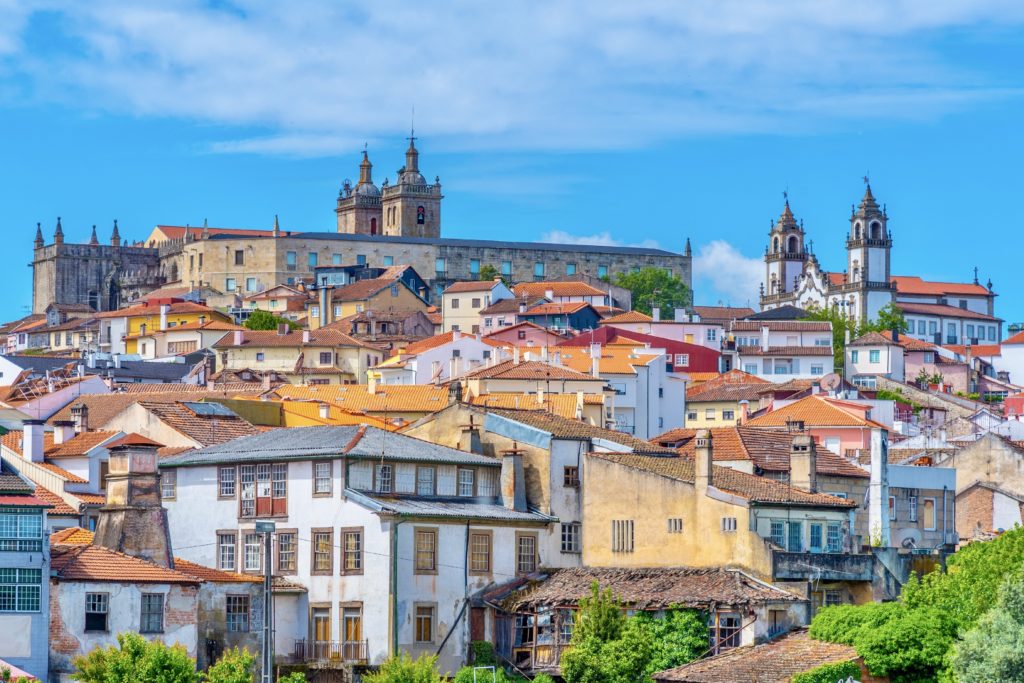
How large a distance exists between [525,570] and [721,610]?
649 centimetres

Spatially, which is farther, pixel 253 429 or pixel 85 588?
pixel 253 429

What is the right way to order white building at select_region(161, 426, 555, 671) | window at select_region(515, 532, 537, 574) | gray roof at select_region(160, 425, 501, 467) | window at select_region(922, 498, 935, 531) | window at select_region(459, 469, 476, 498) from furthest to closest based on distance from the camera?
1. window at select_region(922, 498, 935, 531)
2. window at select_region(459, 469, 476, 498)
3. window at select_region(515, 532, 537, 574)
4. gray roof at select_region(160, 425, 501, 467)
5. white building at select_region(161, 426, 555, 671)

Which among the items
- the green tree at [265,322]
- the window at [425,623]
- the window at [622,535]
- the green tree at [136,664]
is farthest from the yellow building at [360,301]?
the green tree at [136,664]

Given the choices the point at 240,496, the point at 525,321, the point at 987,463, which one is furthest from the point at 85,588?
the point at 525,321

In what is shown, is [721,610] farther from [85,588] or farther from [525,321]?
[525,321]

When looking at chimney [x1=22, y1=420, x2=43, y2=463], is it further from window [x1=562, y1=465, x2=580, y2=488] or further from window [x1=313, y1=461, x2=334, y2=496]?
window [x1=562, y1=465, x2=580, y2=488]

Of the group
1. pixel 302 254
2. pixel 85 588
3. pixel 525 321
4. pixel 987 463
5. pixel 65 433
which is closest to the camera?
pixel 85 588

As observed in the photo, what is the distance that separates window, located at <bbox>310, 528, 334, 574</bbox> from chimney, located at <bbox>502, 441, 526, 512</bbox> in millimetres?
5318

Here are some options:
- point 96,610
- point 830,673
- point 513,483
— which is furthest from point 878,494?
point 96,610

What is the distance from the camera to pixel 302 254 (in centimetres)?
17950

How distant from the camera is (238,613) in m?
53.9

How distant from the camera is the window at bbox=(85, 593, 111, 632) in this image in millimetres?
49812

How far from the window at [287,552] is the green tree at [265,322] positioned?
91483mm

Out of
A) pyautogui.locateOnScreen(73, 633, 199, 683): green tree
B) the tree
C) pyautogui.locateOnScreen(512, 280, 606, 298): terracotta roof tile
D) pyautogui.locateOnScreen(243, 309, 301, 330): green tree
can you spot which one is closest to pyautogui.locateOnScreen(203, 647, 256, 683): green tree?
pyautogui.locateOnScreen(73, 633, 199, 683): green tree
